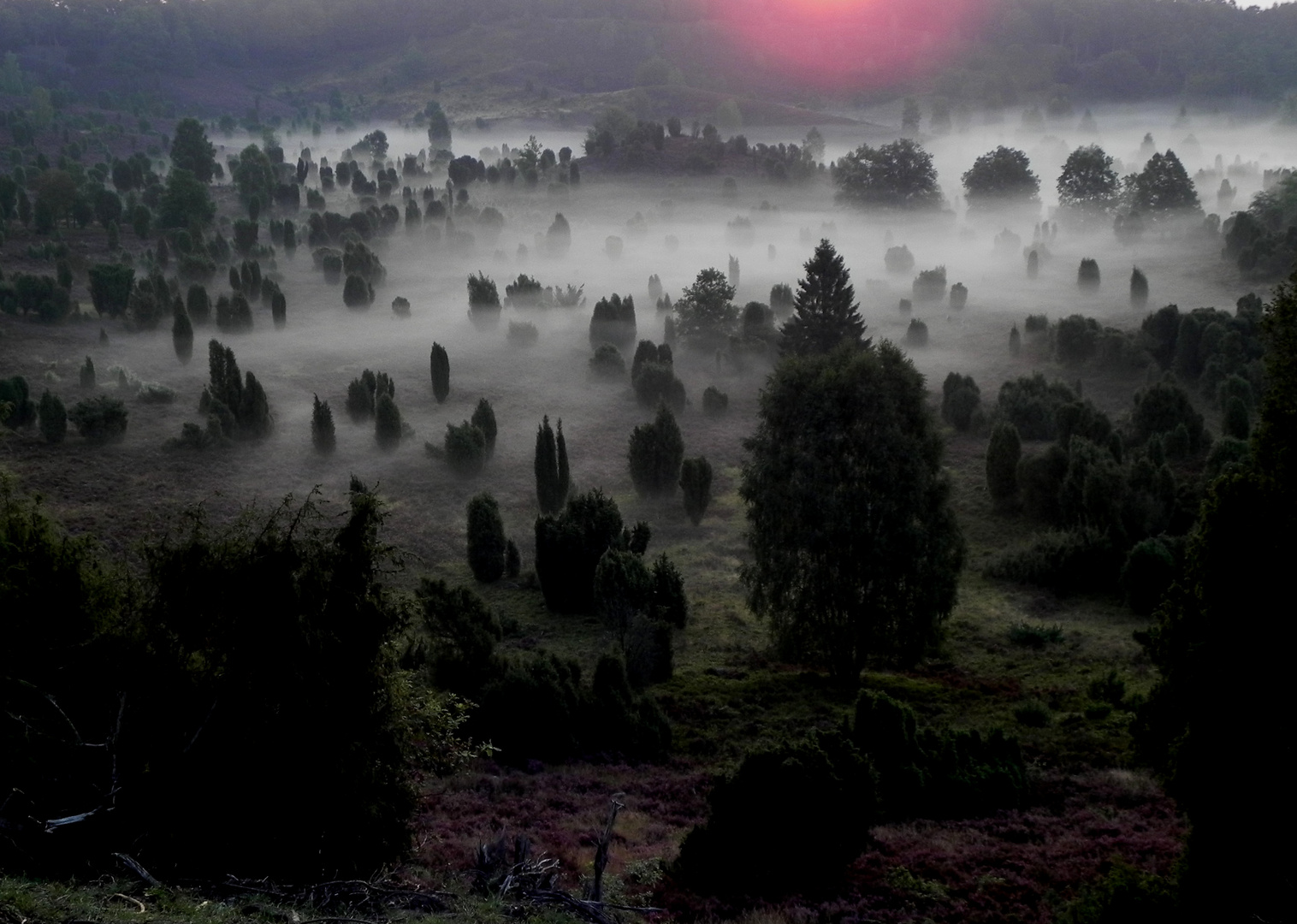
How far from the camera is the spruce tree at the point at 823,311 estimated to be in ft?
193

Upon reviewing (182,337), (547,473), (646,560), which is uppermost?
(182,337)

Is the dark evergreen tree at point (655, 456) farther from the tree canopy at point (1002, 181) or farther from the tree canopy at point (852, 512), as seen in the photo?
the tree canopy at point (1002, 181)

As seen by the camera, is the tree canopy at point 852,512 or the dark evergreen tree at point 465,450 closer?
the tree canopy at point 852,512

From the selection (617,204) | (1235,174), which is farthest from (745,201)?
(1235,174)

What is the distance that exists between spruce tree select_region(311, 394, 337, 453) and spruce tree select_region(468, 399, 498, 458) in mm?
6455

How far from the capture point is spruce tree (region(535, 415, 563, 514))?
42.5m

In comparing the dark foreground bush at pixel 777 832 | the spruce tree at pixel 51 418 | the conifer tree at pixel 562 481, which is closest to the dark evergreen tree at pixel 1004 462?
the conifer tree at pixel 562 481

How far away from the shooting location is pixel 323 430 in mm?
47469

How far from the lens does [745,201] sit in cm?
11331

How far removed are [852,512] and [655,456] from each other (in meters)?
19.9

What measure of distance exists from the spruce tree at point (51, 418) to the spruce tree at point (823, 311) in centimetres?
3598

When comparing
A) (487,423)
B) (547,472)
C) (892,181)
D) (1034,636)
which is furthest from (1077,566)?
(892,181)

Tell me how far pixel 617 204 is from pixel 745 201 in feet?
45.0

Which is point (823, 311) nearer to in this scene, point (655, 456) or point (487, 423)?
point (655, 456)
